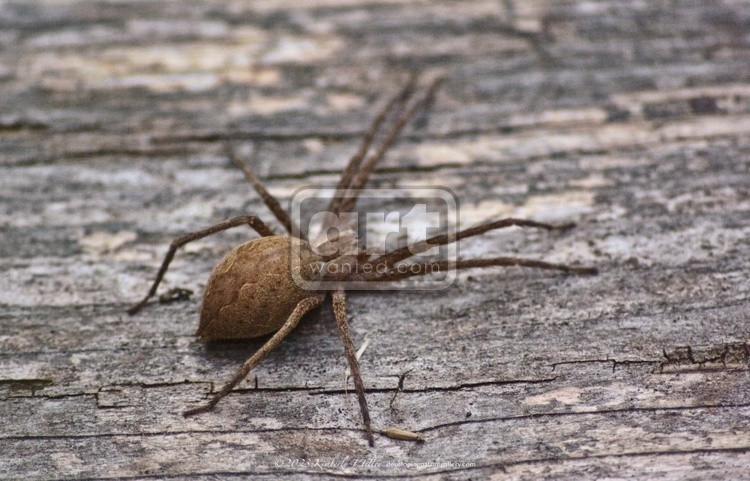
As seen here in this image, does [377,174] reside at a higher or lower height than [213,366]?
higher

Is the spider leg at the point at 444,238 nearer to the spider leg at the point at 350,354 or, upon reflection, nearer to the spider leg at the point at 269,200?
the spider leg at the point at 350,354

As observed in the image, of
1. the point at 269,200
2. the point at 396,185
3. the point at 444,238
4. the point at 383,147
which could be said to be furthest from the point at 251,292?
the point at 383,147

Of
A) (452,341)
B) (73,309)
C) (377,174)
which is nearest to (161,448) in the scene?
(73,309)

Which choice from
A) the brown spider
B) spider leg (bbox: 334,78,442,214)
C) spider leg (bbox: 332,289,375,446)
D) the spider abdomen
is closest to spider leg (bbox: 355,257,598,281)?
the brown spider

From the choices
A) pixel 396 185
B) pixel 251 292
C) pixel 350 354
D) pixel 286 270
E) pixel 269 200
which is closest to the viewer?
pixel 350 354

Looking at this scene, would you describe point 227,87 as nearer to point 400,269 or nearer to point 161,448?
point 400,269

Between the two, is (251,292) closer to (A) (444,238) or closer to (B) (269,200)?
(B) (269,200)

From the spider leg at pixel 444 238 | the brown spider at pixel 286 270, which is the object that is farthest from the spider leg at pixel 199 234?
the spider leg at pixel 444 238
